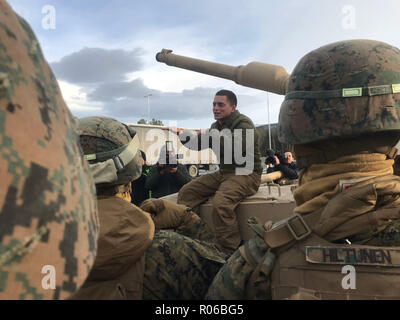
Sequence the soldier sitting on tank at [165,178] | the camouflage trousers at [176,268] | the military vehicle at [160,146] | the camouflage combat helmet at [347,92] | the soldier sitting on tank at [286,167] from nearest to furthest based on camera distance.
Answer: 1. the camouflage combat helmet at [347,92]
2. the camouflage trousers at [176,268]
3. the soldier sitting on tank at [286,167]
4. the soldier sitting on tank at [165,178]
5. the military vehicle at [160,146]

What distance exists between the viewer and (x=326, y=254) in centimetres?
155

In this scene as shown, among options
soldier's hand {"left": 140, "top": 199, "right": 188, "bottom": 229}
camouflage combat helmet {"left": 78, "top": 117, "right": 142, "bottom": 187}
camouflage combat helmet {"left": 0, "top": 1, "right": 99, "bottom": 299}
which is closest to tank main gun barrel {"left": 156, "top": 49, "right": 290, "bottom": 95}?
soldier's hand {"left": 140, "top": 199, "right": 188, "bottom": 229}

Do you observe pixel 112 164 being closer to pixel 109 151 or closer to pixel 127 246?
Answer: pixel 109 151

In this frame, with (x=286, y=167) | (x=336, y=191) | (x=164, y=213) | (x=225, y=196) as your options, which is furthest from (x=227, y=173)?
(x=336, y=191)

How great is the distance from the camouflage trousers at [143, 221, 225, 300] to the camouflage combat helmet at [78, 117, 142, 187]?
402 mm

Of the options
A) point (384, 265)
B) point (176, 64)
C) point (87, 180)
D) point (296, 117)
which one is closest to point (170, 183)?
point (176, 64)

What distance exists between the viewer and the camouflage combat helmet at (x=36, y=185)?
623 mm

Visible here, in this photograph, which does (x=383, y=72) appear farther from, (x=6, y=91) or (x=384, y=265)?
(x=6, y=91)

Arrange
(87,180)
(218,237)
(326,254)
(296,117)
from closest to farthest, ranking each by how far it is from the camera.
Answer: (87,180) < (326,254) < (296,117) < (218,237)

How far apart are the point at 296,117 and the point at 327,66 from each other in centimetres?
28

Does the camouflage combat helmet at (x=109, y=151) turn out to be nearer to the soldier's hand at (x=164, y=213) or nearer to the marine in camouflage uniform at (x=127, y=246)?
the marine in camouflage uniform at (x=127, y=246)

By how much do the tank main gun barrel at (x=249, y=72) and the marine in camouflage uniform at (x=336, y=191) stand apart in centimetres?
208

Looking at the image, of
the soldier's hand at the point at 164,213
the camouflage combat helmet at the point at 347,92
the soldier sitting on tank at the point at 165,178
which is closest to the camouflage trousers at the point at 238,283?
the camouflage combat helmet at the point at 347,92

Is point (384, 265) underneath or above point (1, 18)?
underneath
